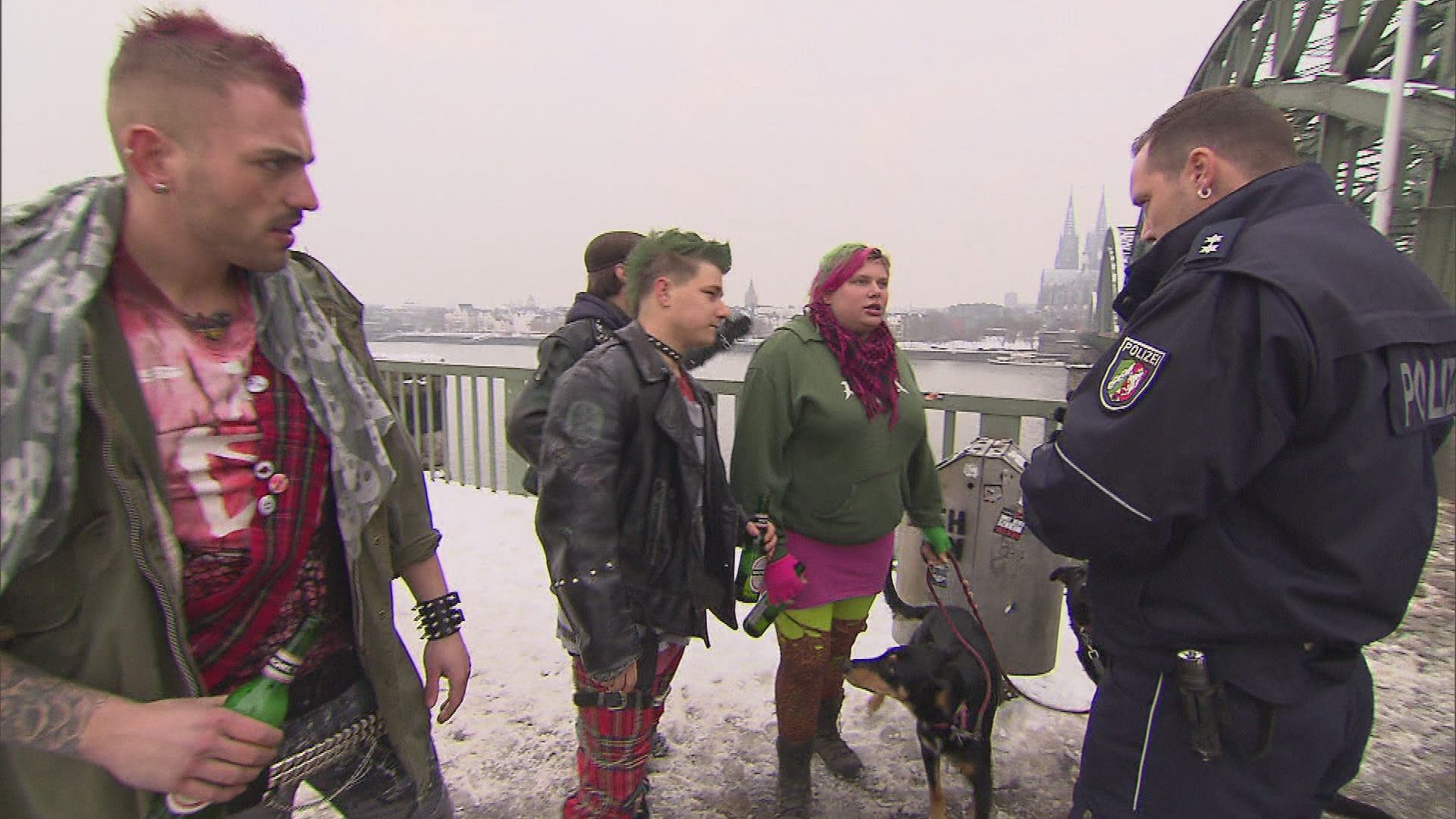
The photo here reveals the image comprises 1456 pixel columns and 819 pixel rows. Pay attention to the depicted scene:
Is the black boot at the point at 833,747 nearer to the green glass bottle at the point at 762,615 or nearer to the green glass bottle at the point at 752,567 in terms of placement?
the green glass bottle at the point at 762,615

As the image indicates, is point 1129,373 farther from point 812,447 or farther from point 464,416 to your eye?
point 464,416

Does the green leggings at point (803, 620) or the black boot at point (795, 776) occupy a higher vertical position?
the green leggings at point (803, 620)

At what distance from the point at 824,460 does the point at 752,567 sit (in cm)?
50

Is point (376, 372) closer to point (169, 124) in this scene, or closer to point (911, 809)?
point (169, 124)

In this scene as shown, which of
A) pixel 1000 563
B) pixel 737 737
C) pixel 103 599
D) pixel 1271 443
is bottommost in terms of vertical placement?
pixel 737 737

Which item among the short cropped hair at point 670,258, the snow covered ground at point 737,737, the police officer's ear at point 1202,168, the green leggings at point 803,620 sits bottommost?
the snow covered ground at point 737,737

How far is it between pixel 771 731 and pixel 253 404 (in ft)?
8.49

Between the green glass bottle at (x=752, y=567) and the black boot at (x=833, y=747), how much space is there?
789 mm

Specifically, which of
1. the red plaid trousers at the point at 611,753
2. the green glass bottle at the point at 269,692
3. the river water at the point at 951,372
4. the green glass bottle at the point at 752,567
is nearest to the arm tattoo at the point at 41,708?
the green glass bottle at the point at 269,692

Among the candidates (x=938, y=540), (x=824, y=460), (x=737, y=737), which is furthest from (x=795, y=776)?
(x=824, y=460)

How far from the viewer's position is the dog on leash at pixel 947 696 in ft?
8.06

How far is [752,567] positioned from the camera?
7.86 feet

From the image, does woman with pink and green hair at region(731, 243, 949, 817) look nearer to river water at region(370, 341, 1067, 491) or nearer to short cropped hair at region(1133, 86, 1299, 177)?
river water at region(370, 341, 1067, 491)

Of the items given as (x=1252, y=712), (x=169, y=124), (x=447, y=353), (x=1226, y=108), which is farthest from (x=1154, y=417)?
(x=447, y=353)
